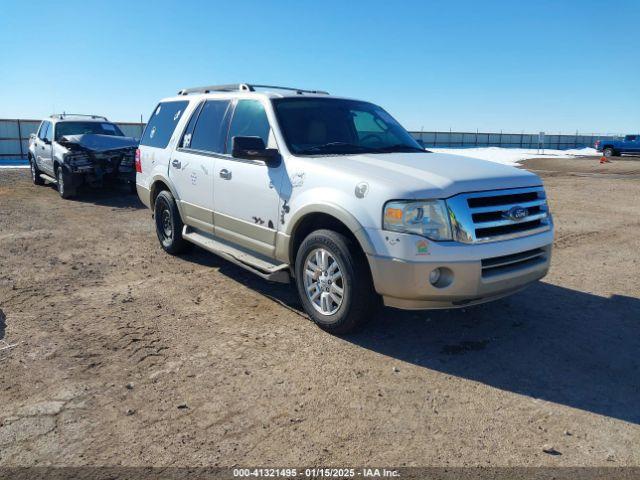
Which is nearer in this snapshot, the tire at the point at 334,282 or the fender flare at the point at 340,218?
the fender flare at the point at 340,218

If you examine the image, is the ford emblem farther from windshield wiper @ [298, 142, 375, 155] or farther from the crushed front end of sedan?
the crushed front end of sedan

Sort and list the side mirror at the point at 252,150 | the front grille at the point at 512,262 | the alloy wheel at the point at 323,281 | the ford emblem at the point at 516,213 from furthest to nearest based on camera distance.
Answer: the side mirror at the point at 252,150, the alloy wheel at the point at 323,281, the ford emblem at the point at 516,213, the front grille at the point at 512,262

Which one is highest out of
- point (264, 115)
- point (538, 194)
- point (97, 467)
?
point (264, 115)

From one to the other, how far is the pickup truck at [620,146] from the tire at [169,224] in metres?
35.0

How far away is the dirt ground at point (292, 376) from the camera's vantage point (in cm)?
279

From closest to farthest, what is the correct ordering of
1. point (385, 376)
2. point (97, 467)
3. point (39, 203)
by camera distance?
point (97, 467)
point (385, 376)
point (39, 203)

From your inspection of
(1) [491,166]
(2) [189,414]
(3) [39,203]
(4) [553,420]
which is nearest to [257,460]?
(2) [189,414]

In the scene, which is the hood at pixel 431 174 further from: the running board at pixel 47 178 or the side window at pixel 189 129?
the running board at pixel 47 178

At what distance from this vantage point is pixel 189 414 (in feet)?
10.2

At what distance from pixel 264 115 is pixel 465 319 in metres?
2.69

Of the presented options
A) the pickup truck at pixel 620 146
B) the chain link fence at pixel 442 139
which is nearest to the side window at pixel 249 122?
the chain link fence at pixel 442 139

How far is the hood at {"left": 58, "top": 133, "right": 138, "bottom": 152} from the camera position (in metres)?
11.6

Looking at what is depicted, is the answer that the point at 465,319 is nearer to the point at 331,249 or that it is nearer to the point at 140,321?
the point at 331,249

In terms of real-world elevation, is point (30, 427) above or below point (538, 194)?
below
